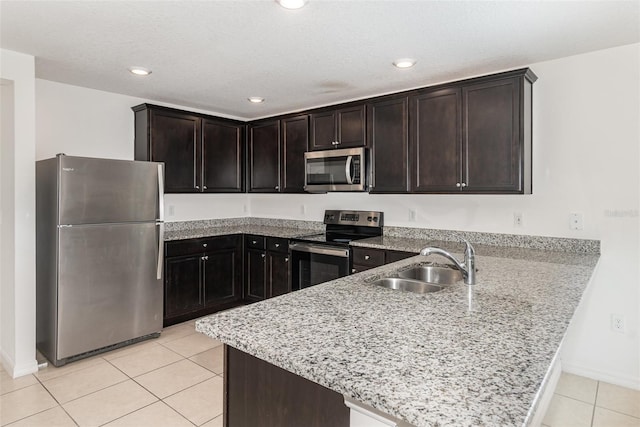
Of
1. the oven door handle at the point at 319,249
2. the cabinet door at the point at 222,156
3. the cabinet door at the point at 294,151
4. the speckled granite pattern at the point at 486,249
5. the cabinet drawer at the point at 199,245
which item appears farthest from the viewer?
the cabinet door at the point at 222,156

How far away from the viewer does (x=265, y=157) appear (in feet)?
14.8

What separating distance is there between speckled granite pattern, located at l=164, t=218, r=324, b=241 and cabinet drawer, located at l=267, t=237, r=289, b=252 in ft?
0.15

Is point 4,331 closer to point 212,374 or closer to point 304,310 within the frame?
point 212,374

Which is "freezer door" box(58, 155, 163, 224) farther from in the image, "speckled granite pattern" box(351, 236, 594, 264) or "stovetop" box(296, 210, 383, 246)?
"speckled granite pattern" box(351, 236, 594, 264)

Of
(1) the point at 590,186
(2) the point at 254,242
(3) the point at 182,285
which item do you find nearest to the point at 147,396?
(3) the point at 182,285

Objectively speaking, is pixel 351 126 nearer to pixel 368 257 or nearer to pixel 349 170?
pixel 349 170

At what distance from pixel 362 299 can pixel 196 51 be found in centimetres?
210

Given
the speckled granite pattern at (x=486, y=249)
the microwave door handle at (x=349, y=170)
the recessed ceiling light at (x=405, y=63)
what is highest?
the recessed ceiling light at (x=405, y=63)

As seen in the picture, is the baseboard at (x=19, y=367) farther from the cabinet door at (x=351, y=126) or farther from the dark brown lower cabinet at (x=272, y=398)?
the cabinet door at (x=351, y=126)

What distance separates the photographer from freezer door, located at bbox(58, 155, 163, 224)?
283cm

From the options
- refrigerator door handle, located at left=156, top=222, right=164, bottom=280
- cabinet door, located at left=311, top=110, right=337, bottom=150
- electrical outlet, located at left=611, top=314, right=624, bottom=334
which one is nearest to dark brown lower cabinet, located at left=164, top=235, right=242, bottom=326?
refrigerator door handle, located at left=156, top=222, right=164, bottom=280

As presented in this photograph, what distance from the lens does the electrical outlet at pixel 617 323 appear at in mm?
2658

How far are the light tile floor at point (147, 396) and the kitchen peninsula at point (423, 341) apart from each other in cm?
111

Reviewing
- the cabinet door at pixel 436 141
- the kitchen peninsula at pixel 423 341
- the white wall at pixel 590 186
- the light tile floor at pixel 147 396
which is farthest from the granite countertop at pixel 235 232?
the kitchen peninsula at pixel 423 341
